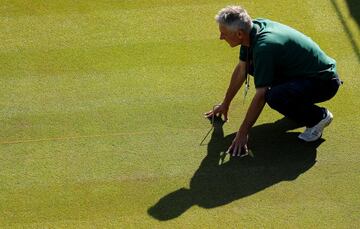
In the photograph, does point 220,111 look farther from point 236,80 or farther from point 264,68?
point 264,68

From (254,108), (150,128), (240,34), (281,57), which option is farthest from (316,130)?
(150,128)

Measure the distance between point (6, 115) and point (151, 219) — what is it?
178cm

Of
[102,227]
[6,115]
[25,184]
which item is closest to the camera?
[102,227]

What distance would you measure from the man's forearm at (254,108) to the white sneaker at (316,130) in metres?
0.54

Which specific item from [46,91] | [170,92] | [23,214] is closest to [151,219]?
[23,214]

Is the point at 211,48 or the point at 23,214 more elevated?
the point at 211,48

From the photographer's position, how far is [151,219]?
4.42 m

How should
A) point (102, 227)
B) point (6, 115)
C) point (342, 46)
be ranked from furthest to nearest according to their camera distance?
1. point (342, 46)
2. point (6, 115)
3. point (102, 227)

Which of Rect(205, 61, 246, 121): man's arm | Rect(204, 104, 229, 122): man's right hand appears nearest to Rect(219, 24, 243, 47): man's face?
Rect(205, 61, 246, 121): man's arm

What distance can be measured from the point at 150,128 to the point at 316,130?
1357 mm

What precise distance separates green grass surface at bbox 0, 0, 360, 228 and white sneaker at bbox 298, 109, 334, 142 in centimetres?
7

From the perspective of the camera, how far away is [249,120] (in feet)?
15.5

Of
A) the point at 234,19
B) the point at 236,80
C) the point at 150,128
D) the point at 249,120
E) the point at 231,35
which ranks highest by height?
the point at 234,19

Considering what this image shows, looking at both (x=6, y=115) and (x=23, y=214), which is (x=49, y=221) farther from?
(x=6, y=115)
